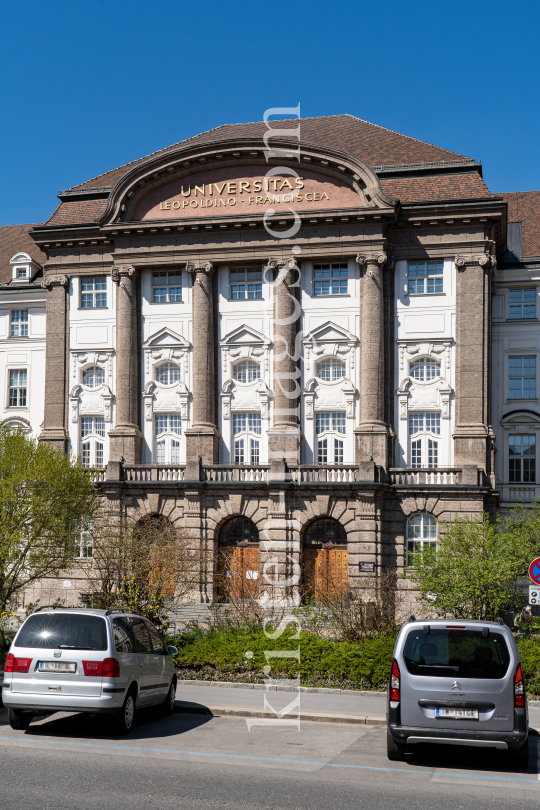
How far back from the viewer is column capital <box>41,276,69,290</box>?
44125 mm

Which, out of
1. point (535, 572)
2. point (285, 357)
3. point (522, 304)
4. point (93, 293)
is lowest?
point (535, 572)

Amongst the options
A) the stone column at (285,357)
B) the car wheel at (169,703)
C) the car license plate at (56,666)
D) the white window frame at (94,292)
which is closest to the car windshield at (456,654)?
the car license plate at (56,666)

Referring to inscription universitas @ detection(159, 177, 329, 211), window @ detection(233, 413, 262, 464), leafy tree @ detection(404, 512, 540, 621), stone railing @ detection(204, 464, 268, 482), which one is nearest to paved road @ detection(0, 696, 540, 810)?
leafy tree @ detection(404, 512, 540, 621)

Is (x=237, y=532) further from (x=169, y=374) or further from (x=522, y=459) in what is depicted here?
(x=522, y=459)

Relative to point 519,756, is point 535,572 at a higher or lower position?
higher

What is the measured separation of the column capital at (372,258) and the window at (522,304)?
23.3ft

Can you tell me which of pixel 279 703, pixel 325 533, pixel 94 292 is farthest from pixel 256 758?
pixel 94 292

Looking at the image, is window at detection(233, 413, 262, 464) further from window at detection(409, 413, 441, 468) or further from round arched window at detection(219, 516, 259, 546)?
window at detection(409, 413, 441, 468)

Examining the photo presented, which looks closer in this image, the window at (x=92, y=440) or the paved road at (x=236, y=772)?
the paved road at (x=236, y=772)

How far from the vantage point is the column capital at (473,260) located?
131 ft

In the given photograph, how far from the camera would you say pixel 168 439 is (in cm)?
4238

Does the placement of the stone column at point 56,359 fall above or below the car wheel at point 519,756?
above

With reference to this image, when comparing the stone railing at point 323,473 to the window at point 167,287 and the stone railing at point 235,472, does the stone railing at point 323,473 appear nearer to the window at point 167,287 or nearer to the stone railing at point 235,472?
the stone railing at point 235,472

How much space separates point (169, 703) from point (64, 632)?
3.19m
